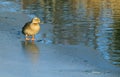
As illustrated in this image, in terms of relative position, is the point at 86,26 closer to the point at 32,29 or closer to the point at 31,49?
the point at 32,29

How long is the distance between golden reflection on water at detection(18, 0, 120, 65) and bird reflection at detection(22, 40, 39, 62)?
0.76m

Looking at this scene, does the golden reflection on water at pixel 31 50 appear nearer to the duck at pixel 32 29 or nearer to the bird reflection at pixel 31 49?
the bird reflection at pixel 31 49

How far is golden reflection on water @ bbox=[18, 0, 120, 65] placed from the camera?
1262cm

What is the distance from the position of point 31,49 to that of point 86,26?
4.34 metres

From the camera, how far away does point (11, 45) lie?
40.4 ft

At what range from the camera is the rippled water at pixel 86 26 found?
1262cm

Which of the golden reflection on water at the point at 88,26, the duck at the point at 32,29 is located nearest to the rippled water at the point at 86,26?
the golden reflection on water at the point at 88,26

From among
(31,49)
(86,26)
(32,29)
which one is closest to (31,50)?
(31,49)

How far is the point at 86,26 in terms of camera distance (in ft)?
52.2

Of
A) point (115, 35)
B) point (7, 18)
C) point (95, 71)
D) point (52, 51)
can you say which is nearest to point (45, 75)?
point (95, 71)

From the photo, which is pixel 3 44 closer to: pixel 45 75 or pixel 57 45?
pixel 57 45

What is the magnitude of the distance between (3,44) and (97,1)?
14951 millimetres

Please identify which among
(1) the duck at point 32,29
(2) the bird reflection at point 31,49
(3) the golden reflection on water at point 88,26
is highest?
(1) the duck at point 32,29

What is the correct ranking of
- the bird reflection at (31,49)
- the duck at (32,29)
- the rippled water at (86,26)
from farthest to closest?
the duck at (32,29) < the rippled water at (86,26) < the bird reflection at (31,49)
